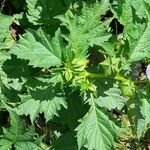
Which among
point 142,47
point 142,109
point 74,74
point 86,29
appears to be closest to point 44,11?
point 86,29

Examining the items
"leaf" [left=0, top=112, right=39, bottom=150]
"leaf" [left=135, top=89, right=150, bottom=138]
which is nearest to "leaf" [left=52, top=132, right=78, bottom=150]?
"leaf" [left=0, top=112, right=39, bottom=150]

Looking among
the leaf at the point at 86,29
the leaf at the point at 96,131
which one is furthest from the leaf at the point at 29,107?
the leaf at the point at 86,29

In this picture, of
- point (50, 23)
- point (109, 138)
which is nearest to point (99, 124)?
point (109, 138)

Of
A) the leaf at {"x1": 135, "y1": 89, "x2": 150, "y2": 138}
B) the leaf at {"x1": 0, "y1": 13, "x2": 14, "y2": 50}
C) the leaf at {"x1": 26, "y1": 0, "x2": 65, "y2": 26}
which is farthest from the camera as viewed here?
the leaf at {"x1": 26, "y1": 0, "x2": 65, "y2": 26}

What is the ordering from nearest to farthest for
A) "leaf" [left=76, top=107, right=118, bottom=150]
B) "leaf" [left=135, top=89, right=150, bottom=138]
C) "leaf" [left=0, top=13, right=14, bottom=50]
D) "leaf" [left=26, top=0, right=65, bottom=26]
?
"leaf" [left=135, top=89, right=150, bottom=138] < "leaf" [left=76, top=107, right=118, bottom=150] < "leaf" [left=0, top=13, right=14, bottom=50] < "leaf" [left=26, top=0, right=65, bottom=26]

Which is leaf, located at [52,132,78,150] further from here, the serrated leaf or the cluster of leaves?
the serrated leaf

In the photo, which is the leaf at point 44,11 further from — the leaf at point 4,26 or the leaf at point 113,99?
the leaf at point 113,99

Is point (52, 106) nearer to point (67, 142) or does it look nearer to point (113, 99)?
point (113, 99)
